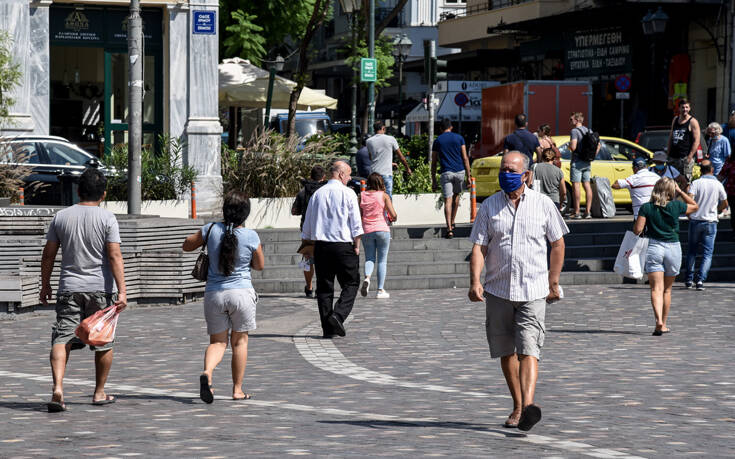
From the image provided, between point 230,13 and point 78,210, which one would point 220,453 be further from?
point 230,13

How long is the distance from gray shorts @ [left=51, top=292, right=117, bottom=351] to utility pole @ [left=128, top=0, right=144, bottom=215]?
9.70 m

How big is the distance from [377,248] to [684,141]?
664 cm

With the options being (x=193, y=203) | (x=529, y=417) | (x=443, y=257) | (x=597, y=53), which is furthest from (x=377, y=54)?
(x=529, y=417)

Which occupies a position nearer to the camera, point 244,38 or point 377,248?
point 377,248

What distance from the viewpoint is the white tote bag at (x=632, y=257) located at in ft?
51.8

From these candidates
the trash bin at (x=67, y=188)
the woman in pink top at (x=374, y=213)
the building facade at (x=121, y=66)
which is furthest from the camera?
the building facade at (x=121, y=66)

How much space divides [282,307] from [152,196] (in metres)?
6.76

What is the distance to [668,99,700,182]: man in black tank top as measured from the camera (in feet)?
67.5

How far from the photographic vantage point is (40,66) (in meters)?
23.7

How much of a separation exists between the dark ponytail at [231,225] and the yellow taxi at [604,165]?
15.8 metres

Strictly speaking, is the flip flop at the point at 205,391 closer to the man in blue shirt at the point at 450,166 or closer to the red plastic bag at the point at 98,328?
the red plastic bag at the point at 98,328

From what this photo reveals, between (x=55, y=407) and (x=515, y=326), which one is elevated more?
(x=515, y=326)

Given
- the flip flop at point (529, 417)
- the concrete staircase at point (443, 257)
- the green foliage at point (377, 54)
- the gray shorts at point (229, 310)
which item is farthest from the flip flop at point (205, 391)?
the green foliage at point (377, 54)

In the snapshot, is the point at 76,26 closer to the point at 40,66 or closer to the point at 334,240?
the point at 40,66
